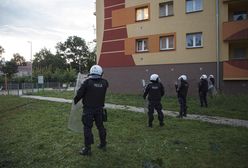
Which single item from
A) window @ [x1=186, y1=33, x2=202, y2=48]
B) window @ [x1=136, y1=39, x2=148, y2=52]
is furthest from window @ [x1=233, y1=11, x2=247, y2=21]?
window @ [x1=136, y1=39, x2=148, y2=52]

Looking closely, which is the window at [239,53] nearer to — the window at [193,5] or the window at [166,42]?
the window at [193,5]

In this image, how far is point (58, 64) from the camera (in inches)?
3812

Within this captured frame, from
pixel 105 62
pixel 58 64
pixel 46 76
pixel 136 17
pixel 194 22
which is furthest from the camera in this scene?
pixel 58 64

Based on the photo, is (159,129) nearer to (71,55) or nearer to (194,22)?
(194,22)

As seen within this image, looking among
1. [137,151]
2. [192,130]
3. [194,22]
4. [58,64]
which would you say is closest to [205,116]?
[192,130]

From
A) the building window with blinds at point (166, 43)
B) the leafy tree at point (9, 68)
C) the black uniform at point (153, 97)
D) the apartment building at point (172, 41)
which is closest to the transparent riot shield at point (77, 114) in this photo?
the black uniform at point (153, 97)

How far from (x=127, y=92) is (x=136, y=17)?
253 inches

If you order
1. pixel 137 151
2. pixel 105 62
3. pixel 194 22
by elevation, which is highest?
pixel 194 22

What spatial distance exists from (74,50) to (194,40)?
77.3 metres

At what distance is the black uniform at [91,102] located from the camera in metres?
7.09

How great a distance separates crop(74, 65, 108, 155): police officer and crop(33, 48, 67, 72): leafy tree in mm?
87618

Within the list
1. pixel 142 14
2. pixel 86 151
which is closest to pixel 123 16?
pixel 142 14

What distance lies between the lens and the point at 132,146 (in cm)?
790

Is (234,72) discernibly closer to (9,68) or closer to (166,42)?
(166,42)
